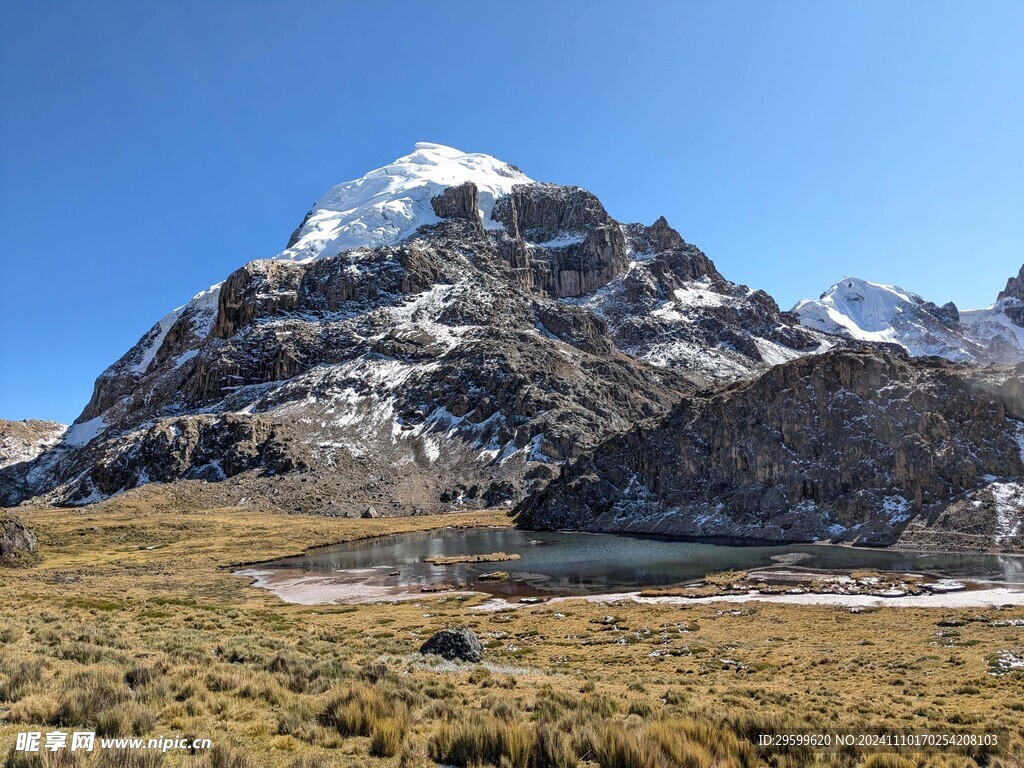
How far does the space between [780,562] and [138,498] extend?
140024 millimetres

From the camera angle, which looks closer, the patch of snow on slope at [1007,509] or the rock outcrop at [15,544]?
the rock outcrop at [15,544]

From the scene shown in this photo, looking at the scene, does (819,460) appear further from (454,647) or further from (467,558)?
(454,647)

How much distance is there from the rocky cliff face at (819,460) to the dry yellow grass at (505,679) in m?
51.9

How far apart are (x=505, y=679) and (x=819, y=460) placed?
97381 millimetres

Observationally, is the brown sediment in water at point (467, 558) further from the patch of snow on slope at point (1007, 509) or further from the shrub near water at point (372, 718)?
the shrub near water at point (372, 718)

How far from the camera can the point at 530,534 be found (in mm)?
116250

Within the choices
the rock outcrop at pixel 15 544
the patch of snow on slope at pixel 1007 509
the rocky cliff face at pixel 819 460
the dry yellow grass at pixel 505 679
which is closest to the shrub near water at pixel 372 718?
the dry yellow grass at pixel 505 679

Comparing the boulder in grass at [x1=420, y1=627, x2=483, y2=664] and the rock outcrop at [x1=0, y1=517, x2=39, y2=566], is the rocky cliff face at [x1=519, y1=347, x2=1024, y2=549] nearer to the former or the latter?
the boulder in grass at [x1=420, y1=627, x2=483, y2=664]

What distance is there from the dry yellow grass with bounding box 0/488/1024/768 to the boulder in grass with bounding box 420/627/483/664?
135cm

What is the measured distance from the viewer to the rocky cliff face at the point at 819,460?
285 feet

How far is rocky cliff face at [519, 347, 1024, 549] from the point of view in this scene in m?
86.9

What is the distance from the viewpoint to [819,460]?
101750 mm

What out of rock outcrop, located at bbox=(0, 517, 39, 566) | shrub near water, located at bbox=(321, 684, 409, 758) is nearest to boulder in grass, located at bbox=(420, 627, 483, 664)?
shrub near water, located at bbox=(321, 684, 409, 758)

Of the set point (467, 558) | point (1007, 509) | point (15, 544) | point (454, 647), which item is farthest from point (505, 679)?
point (1007, 509)
